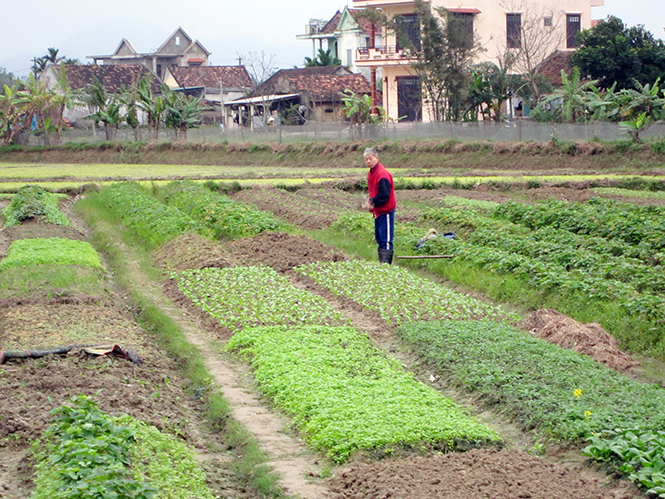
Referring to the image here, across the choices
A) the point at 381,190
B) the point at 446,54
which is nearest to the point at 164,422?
the point at 381,190

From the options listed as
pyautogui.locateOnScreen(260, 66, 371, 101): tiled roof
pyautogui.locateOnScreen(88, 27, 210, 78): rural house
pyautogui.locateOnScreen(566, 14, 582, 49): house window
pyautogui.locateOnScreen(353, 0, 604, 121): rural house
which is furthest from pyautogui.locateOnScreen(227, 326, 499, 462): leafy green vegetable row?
pyautogui.locateOnScreen(88, 27, 210, 78): rural house

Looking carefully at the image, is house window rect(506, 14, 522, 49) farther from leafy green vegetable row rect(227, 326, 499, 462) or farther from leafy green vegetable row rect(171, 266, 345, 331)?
leafy green vegetable row rect(227, 326, 499, 462)

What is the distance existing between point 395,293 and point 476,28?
137 ft

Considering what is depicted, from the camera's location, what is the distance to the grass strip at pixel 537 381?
6.38m

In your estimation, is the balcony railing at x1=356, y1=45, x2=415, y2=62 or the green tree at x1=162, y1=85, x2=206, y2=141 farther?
the green tree at x1=162, y1=85, x2=206, y2=141

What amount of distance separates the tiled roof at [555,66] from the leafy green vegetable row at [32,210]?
33719 mm

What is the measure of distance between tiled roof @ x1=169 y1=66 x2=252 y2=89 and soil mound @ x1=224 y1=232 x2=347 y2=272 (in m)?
59.0

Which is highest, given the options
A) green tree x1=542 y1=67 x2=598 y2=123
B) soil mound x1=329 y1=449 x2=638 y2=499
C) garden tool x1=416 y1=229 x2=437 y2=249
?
green tree x1=542 y1=67 x2=598 y2=123

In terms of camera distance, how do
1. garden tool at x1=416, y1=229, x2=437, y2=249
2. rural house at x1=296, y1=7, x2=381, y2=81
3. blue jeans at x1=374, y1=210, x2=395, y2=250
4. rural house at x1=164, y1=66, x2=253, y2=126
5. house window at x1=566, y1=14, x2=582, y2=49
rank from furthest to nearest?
rural house at x1=296, y1=7, x2=381, y2=81 < rural house at x1=164, y1=66, x2=253, y2=126 < house window at x1=566, y1=14, x2=582, y2=49 < garden tool at x1=416, y1=229, x2=437, y2=249 < blue jeans at x1=374, y1=210, x2=395, y2=250

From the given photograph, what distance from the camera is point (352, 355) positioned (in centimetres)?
855

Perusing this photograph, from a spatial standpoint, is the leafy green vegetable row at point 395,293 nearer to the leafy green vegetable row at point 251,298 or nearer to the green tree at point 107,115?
the leafy green vegetable row at point 251,298

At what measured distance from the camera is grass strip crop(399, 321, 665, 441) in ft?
20.9

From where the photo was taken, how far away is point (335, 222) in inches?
722

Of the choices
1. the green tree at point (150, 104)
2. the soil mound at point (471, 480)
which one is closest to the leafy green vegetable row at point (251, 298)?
the soil mound at point (471, 480)
